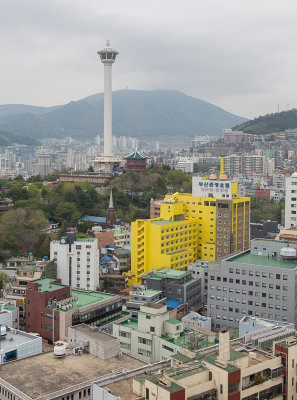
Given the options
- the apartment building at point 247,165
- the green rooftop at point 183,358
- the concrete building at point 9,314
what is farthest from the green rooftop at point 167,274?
the apartment building at point 247,165

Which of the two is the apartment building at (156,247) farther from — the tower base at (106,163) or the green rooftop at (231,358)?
the tower base at (106,163)

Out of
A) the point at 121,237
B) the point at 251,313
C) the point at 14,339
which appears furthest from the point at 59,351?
the point at 121,237

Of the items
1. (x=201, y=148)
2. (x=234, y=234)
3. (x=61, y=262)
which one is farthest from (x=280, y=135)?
(x=61, y=262)

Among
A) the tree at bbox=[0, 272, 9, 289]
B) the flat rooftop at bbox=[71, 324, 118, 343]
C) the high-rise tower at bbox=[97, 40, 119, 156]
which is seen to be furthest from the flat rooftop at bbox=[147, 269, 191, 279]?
the high-rise tower at bbox=[97, 40, 119, 156]

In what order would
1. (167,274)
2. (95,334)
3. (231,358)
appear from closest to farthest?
(231,358) → (95,334) → (167,274)

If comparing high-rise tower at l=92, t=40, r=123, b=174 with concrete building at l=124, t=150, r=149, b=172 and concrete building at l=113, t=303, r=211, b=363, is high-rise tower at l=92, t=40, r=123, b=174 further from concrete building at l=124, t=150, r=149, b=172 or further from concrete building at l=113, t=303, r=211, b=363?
concrete building at l=113, t=303, r=211, b=363

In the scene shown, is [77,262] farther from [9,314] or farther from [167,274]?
[9,314]

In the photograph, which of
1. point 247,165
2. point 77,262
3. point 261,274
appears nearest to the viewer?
point 261,274

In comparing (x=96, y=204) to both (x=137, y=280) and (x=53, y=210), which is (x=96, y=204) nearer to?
(x=53, y=210)
